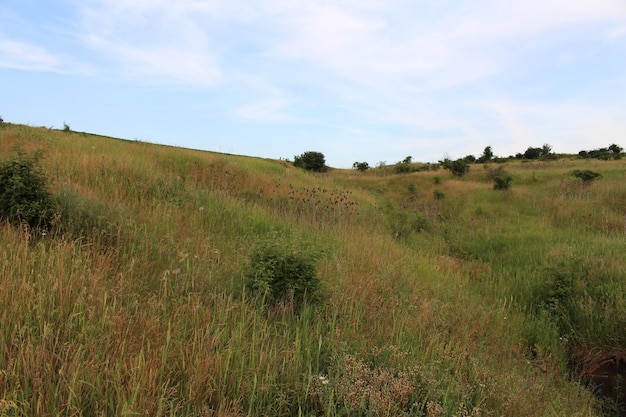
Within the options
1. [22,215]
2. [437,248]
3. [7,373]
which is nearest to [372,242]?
[437,248]

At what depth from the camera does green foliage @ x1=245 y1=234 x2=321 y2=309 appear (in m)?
3.40

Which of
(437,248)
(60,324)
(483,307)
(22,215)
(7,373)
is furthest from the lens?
(437,248)

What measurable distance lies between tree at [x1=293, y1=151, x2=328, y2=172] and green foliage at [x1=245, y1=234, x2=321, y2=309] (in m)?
36.5

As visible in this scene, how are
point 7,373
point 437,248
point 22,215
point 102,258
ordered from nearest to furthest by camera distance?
point 7,373 → point 102,258 → point 22,215 → point 437,248

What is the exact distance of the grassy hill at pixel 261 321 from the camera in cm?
195

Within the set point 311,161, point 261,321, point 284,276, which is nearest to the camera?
point 261,321

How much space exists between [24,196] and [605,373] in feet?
23.6

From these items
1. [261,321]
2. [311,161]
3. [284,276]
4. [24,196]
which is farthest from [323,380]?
[311,161]

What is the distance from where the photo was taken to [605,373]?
4.65 metres

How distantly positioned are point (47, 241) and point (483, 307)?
5.35 m

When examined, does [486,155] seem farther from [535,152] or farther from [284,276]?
[284,276]

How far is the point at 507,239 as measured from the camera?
10.1 m

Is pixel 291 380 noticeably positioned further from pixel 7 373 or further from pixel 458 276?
pixel 458 276

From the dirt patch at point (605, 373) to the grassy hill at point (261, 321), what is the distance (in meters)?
0.02
